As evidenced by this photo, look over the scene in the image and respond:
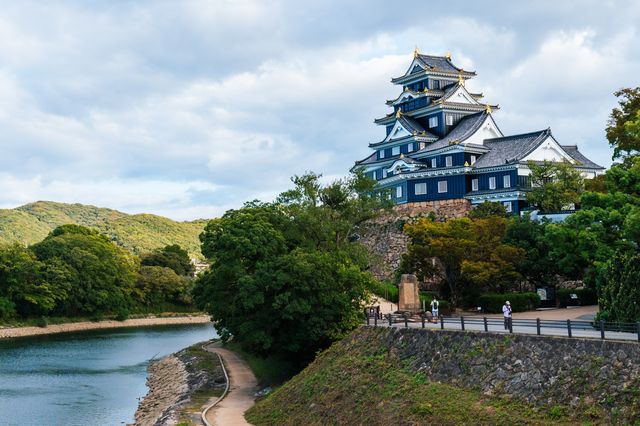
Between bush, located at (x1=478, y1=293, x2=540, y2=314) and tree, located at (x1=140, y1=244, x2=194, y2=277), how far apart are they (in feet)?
242

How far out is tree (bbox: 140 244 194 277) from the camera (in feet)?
370

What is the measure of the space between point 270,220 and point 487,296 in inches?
573

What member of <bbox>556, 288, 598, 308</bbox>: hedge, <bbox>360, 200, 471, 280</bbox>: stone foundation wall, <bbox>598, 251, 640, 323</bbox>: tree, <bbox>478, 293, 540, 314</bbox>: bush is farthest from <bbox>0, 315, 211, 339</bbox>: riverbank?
<bbox>598, 251, 640, 323</bbox>: tree

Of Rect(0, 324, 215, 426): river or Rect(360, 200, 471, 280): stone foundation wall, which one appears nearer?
Rect(0, 324, 215, 426): river

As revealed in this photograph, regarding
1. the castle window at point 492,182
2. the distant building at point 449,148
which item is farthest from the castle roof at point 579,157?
the castle window at point 492,182

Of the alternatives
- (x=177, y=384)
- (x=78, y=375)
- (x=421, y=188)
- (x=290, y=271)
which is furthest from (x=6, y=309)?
(x=290, y=271)

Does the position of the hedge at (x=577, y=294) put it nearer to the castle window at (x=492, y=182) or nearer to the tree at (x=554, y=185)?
the tree at (x=554, y=185)

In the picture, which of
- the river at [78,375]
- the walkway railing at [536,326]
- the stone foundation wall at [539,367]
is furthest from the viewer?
the river at [78,375]

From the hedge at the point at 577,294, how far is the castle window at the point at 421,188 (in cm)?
1929

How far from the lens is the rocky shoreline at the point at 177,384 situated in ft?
117

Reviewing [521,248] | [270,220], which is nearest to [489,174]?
[521,248]

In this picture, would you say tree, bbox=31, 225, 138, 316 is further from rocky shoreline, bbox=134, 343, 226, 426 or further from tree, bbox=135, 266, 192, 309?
rocky shoreline, bbox=134, 343, 226, 426

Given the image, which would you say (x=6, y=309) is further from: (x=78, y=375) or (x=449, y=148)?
(x=449, y=148)

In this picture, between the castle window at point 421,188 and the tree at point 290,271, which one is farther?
the castle window at point 421,188
